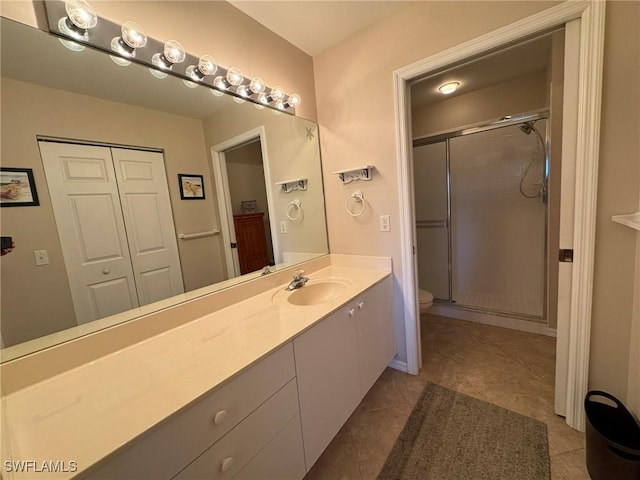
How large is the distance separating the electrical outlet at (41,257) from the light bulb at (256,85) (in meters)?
1.25

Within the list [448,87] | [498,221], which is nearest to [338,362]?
[498,221]

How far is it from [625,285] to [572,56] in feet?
3.53

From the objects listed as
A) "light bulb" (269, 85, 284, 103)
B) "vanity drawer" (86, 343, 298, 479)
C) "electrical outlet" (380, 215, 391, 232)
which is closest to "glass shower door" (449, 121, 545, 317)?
"electrical outlet" (380, 215, 391, 232)

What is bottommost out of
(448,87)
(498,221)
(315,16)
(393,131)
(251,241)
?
(498,221)

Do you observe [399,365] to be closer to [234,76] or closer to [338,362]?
[338,362]

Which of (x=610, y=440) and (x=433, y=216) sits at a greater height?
(x=433, y=216)

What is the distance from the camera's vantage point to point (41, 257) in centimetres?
88

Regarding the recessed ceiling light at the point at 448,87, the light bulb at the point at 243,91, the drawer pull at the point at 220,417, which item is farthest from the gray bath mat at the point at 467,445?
the recessed ceiling light at the point at 448,87

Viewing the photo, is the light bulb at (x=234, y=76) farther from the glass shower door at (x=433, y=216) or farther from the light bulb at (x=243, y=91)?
the glass shower door at (x=433, y=216)

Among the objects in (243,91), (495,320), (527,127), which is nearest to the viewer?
(243,91)

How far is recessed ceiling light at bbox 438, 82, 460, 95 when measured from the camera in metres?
2.35

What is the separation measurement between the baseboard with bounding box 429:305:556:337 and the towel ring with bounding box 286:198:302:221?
6.48 feet

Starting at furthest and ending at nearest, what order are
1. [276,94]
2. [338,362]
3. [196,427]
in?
[276,94] → [338,362] → [196,427]

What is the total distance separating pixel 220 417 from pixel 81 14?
57.4 inches
